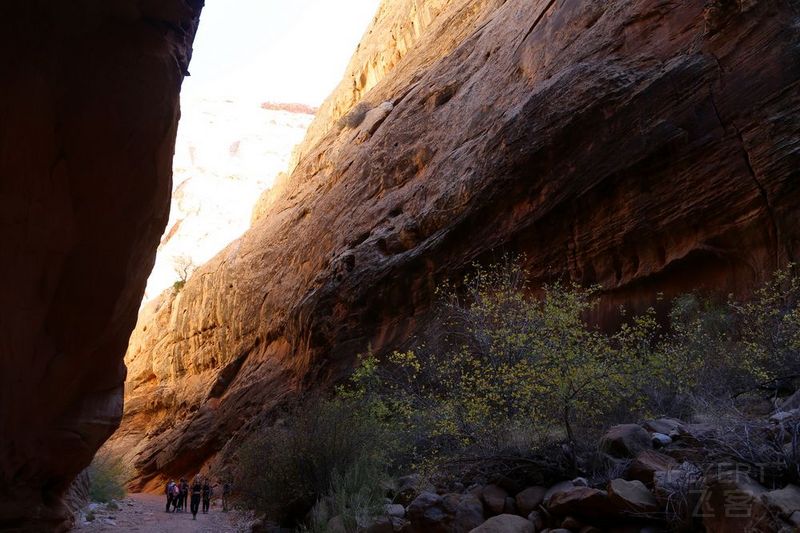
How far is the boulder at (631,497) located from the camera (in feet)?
17.0

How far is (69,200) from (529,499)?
238 inches

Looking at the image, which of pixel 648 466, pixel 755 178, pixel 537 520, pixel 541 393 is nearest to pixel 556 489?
pixel 537 520

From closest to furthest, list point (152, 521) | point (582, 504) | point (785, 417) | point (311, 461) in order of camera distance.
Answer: point (785, 417)
point (582, 504)
point (311, 461)
point (152, 521)

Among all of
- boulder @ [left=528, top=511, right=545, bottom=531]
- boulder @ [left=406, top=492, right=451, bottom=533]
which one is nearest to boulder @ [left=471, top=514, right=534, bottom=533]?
boulder @ [left=528, top=511, right=545, bottom=531]

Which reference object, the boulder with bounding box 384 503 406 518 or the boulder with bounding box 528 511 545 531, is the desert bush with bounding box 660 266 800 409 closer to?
the boulder with bounding box 528 511 545 531

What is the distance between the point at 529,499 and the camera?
6629 millimetres

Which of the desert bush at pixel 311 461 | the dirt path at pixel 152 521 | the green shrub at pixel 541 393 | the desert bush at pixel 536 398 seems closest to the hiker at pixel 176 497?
the dirt path at pixel 152 521

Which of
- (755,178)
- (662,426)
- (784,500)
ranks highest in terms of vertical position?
(755,178)

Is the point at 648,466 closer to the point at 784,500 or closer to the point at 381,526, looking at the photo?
the point at 784,500

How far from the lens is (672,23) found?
1302 centimetres

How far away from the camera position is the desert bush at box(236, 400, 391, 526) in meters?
10.3

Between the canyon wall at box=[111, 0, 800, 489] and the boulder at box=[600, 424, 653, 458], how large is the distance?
19.5ft

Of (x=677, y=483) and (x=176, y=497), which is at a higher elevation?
(x=677, y=483)

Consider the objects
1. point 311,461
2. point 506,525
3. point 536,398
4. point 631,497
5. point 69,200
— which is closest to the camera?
point 631,497
